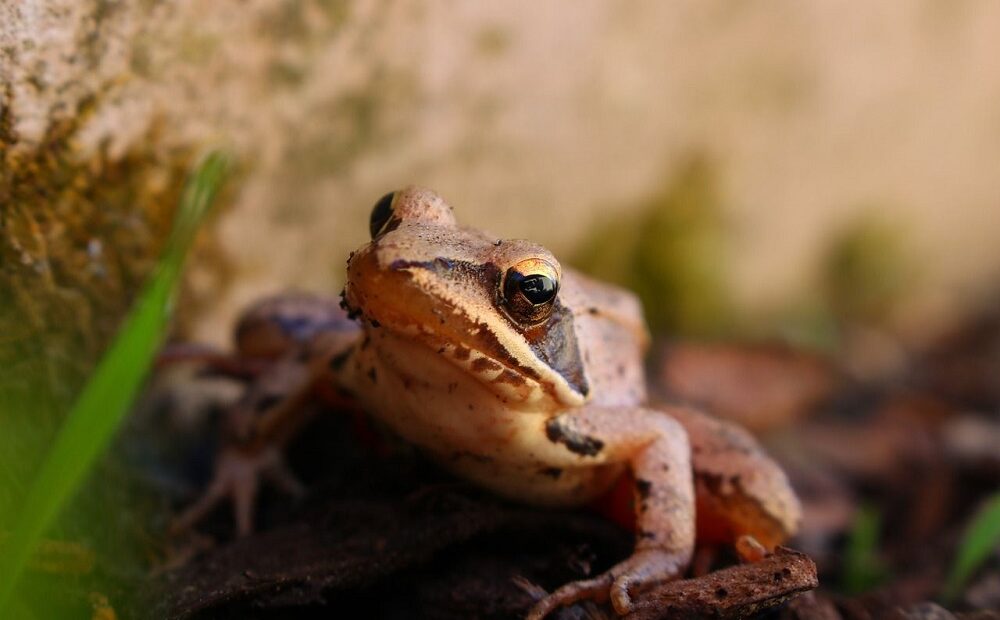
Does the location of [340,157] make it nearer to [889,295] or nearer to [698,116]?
[698,116]

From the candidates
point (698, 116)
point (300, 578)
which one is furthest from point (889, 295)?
point (300, 578)

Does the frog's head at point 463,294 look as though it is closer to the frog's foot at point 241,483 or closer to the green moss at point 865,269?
the frog's foot at point 241,483

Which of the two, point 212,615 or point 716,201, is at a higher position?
point 716,201

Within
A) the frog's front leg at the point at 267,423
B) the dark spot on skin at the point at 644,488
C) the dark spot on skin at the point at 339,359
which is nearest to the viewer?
the dark spot on skin at the point at 644,488

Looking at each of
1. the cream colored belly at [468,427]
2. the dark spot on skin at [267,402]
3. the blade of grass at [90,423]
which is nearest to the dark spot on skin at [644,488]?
the cream colored belly at [468,427]

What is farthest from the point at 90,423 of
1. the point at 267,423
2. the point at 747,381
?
the point at 747,381

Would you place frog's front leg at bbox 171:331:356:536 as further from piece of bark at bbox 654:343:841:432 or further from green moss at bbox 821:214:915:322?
green moss at bbox 821:214:915:322
